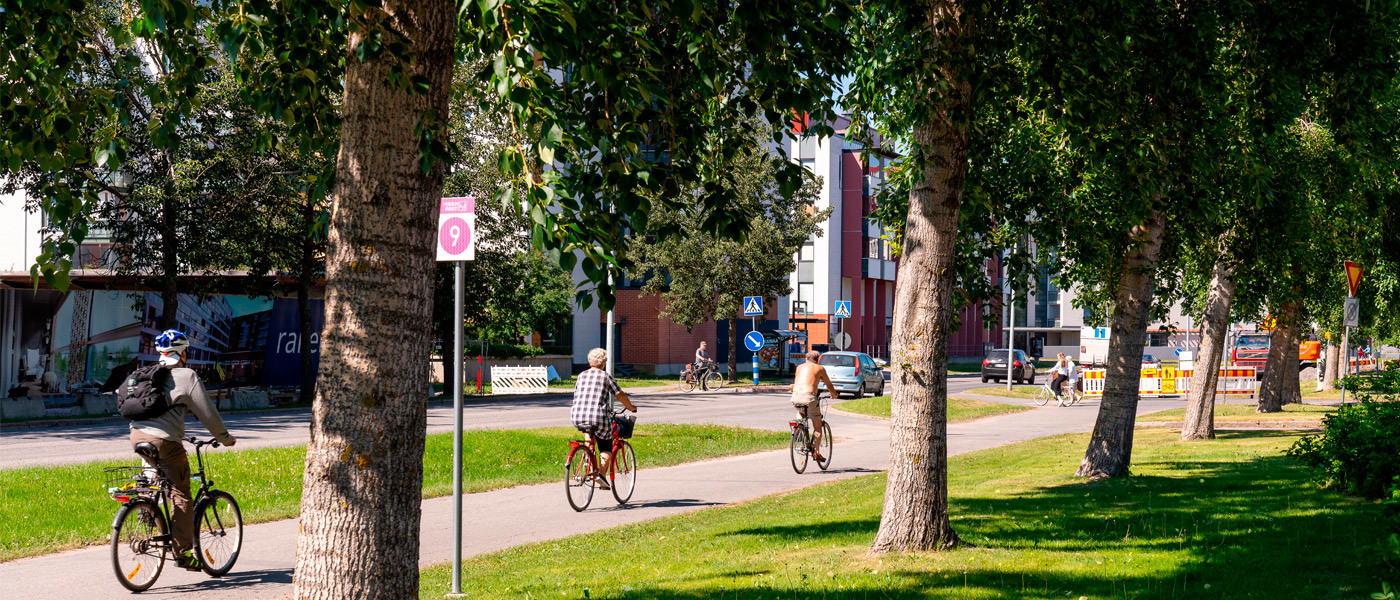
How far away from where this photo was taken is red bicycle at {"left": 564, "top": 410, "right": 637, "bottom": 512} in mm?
11656

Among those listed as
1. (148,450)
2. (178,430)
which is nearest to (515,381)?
(178,430)

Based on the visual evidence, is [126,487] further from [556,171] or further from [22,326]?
[22,326]

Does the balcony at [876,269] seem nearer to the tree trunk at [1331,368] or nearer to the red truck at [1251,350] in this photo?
the red truck at [1251,350]

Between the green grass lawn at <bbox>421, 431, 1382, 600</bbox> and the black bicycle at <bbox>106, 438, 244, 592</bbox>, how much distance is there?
167cm

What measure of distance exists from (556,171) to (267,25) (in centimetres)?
262

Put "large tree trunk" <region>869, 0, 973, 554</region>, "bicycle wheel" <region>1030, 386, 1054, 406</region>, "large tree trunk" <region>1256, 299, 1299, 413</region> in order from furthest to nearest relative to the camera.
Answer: "bicycle wheel" <region>1030, 386, 1054, 406</region> < "large tree trunk" <region>1256, 299, 1299, 413</region> < "large tree trunk" <region>869, 0, 973, 554</region>

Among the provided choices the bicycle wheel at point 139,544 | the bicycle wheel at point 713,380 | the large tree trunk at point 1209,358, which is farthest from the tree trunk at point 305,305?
the bicycle wheel at point 139,544

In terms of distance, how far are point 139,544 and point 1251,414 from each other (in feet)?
89.6

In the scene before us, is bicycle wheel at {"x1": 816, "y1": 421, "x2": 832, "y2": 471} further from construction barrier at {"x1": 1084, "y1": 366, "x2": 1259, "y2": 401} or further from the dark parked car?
the dark parked car

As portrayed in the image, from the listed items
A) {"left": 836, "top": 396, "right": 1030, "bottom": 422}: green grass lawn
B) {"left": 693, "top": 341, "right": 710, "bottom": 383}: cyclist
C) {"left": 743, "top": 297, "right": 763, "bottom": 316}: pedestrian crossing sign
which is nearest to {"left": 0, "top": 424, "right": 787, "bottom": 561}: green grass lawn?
{"left": 836, "top": 396, "right": 1030, "bottom": 422}: green grass lawn

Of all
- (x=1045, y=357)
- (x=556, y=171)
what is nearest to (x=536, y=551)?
(x=556, y=171)

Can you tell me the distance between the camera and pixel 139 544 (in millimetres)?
7727

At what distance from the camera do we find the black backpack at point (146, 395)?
7.72 metres

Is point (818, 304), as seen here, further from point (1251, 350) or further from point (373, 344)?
point (373, 344)
